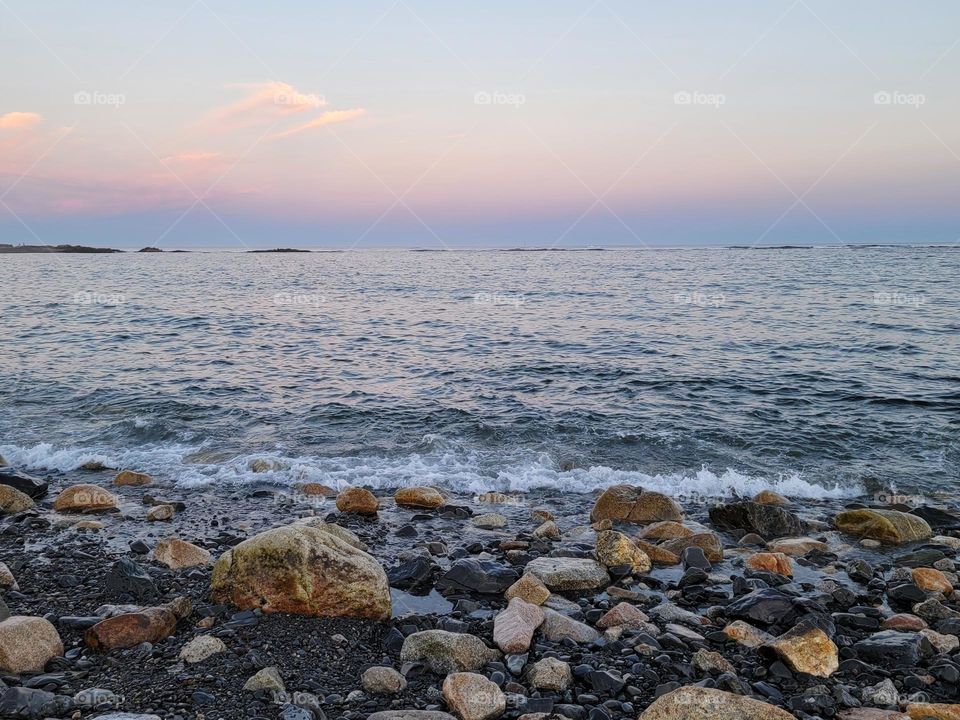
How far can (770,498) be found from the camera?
37.9ft

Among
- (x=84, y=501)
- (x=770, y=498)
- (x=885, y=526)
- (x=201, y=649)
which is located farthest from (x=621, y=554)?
(x=84, y=501)

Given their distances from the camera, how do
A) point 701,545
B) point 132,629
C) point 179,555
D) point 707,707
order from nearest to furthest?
point 707,707
point 132,629
point 179,555
point 701,545

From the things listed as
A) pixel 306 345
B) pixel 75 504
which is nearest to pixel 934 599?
pixel 75 504

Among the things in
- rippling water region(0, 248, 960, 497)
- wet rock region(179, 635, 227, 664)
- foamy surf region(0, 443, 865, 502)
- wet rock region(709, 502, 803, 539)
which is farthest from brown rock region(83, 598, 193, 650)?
wet rock region(709, 502, 803, 539)

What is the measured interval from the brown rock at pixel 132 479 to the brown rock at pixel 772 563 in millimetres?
10642

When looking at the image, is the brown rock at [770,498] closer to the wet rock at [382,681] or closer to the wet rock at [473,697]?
the wet rock at [473,697]

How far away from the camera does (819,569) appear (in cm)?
851

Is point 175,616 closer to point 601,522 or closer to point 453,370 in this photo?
point 601,522

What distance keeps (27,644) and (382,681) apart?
3.17 metres

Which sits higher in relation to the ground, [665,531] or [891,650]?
[891,650]

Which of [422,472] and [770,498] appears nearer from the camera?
[770,498]

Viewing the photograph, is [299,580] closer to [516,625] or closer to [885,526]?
[516,625]

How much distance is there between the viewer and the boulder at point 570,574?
7789 millimetres

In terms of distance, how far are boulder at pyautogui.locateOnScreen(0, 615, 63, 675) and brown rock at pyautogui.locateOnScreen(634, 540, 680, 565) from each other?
678 cm
